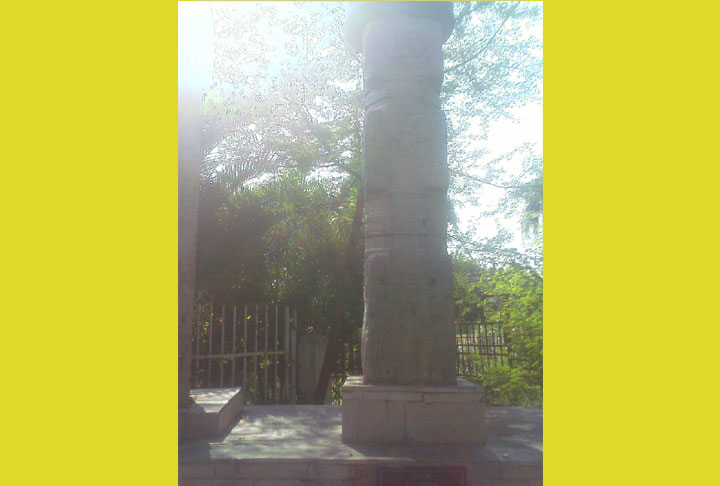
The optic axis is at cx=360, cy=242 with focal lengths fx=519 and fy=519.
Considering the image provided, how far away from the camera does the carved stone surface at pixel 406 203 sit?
3.90 metres

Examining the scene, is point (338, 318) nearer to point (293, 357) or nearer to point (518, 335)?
point (293, 357)

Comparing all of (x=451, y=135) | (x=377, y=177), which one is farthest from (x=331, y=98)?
(x=377, y=177)

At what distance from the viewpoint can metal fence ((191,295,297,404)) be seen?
683 centimetres

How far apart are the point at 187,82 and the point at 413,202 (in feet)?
7.32

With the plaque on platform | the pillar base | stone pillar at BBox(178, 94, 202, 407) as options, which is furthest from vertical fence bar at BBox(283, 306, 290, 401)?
the plaque on platform

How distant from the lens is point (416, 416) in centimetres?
364

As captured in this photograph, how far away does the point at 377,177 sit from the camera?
4.06 metres

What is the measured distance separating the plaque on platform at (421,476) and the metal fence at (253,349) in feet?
12.4

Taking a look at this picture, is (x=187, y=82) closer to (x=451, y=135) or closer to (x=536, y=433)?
(x=536, y=433)

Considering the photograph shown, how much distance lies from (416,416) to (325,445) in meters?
0.67

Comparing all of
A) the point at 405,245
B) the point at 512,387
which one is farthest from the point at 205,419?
the point at 512,387

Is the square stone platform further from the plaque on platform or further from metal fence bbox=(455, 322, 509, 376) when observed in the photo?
metal fence bbox=(455, 322, 509, 376)

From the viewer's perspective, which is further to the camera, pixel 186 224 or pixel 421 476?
pixel 186 224

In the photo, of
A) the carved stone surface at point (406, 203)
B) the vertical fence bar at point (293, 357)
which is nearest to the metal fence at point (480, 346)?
the vertical fence bar at point (293, 357)
